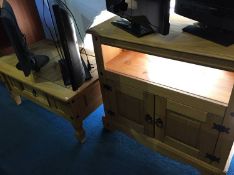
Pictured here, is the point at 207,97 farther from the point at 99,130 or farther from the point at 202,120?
the point at 99,130

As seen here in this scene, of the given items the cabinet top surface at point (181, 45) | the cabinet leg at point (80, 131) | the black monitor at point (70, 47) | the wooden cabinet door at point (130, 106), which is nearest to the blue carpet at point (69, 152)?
the cabinet leg at point (80, 131)

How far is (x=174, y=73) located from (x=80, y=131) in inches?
30.9

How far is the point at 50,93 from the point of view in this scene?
1521mm

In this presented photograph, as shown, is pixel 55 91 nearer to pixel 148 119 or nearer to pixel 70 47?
pixel 70 47

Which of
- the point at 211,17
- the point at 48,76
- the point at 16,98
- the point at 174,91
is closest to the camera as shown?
the point at 211,17

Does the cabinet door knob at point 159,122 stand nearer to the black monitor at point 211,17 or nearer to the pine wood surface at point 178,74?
the pine wood surface at point 178,74

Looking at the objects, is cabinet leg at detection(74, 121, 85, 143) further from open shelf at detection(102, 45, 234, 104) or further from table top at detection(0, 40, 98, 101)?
open shelf at detection(102, 45, 234, 104)

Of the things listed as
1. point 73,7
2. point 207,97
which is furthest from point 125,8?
point 73,7

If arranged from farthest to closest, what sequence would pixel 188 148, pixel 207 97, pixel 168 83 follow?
pixel 188 148 < pixel 168 83 < pixel 207 97

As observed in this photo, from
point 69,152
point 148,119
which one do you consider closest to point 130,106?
point 148,119

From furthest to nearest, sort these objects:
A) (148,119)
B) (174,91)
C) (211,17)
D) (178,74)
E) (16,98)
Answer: (16,98) < (148,119) < (178,74) < (174,91) < (211,17)

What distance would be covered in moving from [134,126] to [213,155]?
1.60ft

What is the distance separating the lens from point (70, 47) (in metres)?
1.34

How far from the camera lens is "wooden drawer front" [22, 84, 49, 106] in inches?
66.1
